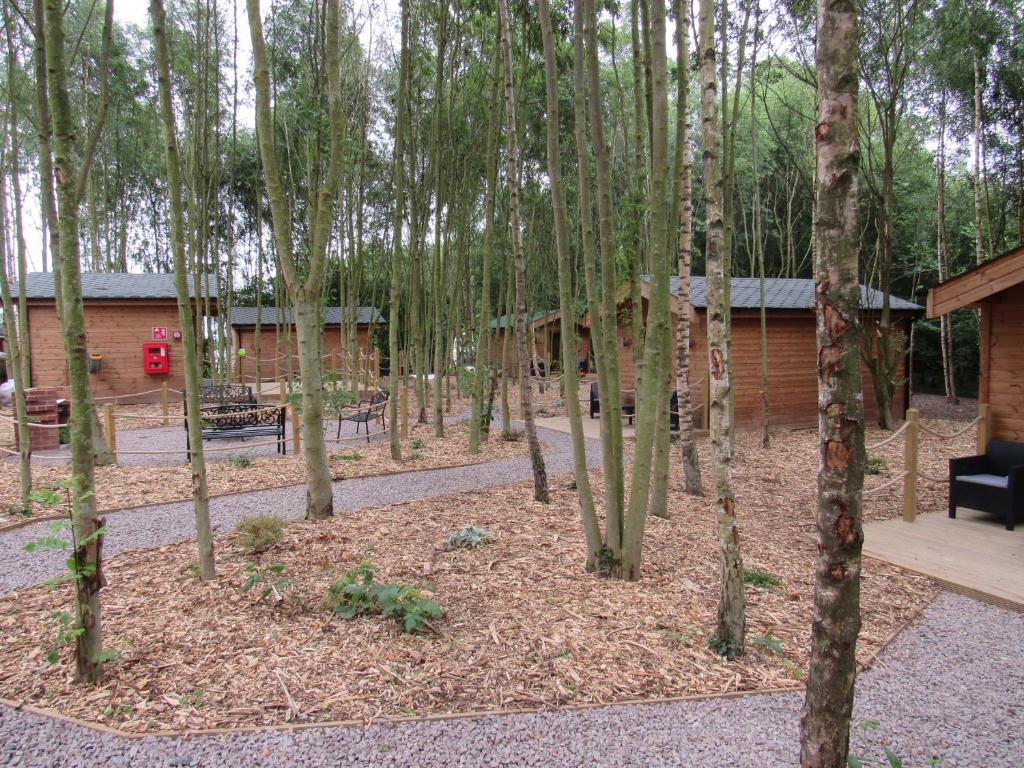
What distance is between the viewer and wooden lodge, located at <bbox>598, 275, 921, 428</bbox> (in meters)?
10.7

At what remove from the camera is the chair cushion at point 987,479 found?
5238mm

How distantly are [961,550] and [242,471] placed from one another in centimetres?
711

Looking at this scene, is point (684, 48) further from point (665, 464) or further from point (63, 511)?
point (63, 511)

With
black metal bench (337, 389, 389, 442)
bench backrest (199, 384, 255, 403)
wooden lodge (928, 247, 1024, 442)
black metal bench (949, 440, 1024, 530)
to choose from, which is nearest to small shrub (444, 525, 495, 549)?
black metal bench (949, 440, 1024, 530)

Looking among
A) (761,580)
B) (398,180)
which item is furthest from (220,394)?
(761,580)

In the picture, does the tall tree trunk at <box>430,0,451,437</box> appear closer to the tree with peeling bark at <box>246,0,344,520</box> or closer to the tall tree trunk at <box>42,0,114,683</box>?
the tree with peeling bark at <box>246,0,344,520</box>

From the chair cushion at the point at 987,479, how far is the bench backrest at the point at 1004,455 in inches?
7.7

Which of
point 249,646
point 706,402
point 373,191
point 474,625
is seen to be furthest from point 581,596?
point 373,191

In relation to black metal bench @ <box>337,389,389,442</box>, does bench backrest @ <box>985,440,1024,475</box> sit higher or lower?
lower

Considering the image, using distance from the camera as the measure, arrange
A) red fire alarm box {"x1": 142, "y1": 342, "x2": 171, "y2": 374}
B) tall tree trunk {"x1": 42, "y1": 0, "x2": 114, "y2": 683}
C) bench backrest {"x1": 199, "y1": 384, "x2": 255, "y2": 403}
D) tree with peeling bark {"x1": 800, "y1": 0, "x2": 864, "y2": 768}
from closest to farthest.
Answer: tree with peeling bark {"x1": 800, "y1": 0, "x2": 864, "y2": 768} < tall tree trunk {"x1": 42, "y1": 0, "x2": 114, "y2": 683} < bench backrest {"x1": 199, "y1": 384, "x2": 255, "y2": 403} < red fire alarm box {"x1": 142, "y1": 342, "x2": 171, "y2": 374}

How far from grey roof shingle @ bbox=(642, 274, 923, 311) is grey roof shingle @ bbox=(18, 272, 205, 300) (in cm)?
1187

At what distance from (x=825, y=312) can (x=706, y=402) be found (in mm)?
9514

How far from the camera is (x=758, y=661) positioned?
284 cm

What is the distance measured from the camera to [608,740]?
2.23 metres
